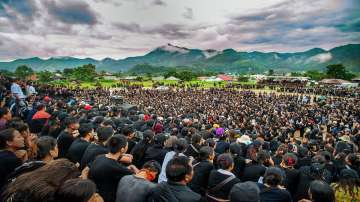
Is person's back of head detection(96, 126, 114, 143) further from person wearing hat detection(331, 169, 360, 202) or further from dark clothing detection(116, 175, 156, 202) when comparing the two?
person wearing hat detection(331, 169, 360, 202)

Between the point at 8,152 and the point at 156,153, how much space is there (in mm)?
2118

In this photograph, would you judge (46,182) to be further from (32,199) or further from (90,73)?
(90,73)

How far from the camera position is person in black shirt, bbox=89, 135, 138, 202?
10.6 feet

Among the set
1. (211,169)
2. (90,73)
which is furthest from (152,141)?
(90,73)

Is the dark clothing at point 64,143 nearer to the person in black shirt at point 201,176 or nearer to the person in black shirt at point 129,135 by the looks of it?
the person in black shirt at point 129,135

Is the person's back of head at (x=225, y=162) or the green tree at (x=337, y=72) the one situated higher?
the person's back of head at (x=225, y=162)

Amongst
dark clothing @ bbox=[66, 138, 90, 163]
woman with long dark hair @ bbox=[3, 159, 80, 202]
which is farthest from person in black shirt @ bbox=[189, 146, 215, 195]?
woman with long dark hair @ bbox=[3, 159, 80, 202]

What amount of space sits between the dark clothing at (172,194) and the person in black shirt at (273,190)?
956mm

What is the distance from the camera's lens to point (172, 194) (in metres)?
2.73

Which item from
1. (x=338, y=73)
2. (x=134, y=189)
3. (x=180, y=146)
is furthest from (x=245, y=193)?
(x=338, y=73)

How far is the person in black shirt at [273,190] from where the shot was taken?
3.29m

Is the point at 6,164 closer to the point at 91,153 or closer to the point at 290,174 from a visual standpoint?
the point at 91,153

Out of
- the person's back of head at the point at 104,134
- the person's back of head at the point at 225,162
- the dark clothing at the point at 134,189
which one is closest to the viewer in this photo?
the dark clothing at the point at 134,189

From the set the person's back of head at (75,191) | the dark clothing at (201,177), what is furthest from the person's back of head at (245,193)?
the person's back of head at (75,191)
